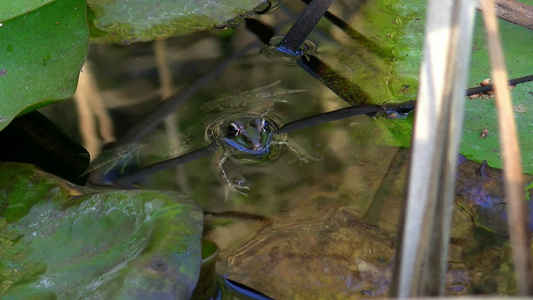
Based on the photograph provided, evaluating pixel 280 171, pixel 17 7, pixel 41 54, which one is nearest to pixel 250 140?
pixel 280 171

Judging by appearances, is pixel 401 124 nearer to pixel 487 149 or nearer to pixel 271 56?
pixel 487 149

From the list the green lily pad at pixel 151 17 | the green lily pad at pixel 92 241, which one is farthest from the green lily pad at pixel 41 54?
the green lily pad at pixel 151 17

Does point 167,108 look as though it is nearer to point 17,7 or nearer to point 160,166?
point 160,166

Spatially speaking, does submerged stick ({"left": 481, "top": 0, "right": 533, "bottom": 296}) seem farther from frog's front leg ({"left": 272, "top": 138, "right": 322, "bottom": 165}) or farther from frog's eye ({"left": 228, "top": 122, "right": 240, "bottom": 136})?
frog's eye ({"left": 228, "top": 122, "right": 240, "bottom": 136})

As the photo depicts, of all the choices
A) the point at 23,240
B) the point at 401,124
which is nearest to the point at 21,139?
the point at 23,240

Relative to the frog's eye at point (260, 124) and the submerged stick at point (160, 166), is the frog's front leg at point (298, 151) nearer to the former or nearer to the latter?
the frog's eye at point (260, 124)
